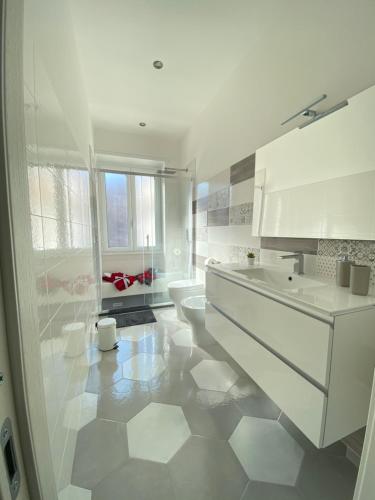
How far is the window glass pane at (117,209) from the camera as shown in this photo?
3.29 meters

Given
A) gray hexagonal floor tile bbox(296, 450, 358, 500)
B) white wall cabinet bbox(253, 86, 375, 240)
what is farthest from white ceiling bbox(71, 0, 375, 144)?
gray hexagonal floor tile bbox(296, 450, 358, 500)

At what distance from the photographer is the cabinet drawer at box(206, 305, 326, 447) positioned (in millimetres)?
814

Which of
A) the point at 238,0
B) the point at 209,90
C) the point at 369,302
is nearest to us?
the point at 369,302

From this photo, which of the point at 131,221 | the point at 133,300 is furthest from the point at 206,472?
the point at 131,221

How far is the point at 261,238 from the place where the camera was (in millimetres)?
1721

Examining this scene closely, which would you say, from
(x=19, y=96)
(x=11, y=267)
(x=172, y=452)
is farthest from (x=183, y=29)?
(x=172, y=452)

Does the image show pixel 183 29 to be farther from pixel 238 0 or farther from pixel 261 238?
pixel 261 238

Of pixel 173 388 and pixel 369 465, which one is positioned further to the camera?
→ pixel 173 388

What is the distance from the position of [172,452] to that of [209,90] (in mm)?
3010

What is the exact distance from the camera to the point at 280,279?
1.44m

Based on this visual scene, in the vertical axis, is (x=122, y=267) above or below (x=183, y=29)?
below

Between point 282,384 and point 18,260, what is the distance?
1.11m

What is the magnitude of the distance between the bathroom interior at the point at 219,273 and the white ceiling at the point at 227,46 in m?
0.01

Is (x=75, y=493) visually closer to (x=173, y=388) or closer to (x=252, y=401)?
(x=173, y=388)
